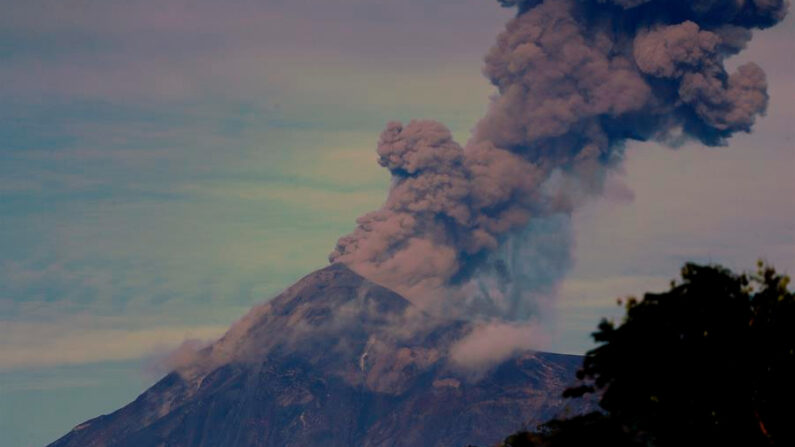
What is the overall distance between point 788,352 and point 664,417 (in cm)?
736

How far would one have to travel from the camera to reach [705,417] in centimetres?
6294

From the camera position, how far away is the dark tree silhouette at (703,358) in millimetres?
62688

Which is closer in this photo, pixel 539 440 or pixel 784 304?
pixel 539 440

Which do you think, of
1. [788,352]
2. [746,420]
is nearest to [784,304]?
[788,352]

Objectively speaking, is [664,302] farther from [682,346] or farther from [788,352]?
[788,352]

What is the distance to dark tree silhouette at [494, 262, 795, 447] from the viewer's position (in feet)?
206

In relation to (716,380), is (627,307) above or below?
above

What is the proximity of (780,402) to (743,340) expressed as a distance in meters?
3.47

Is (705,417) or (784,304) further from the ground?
(784,304)

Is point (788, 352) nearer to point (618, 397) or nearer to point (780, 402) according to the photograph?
point (780, 402)

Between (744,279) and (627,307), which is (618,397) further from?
(744,279)

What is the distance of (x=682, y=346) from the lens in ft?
211

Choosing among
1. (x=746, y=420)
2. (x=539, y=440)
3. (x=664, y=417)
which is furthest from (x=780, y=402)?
(x=539, y=440)

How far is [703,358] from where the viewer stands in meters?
63.7
